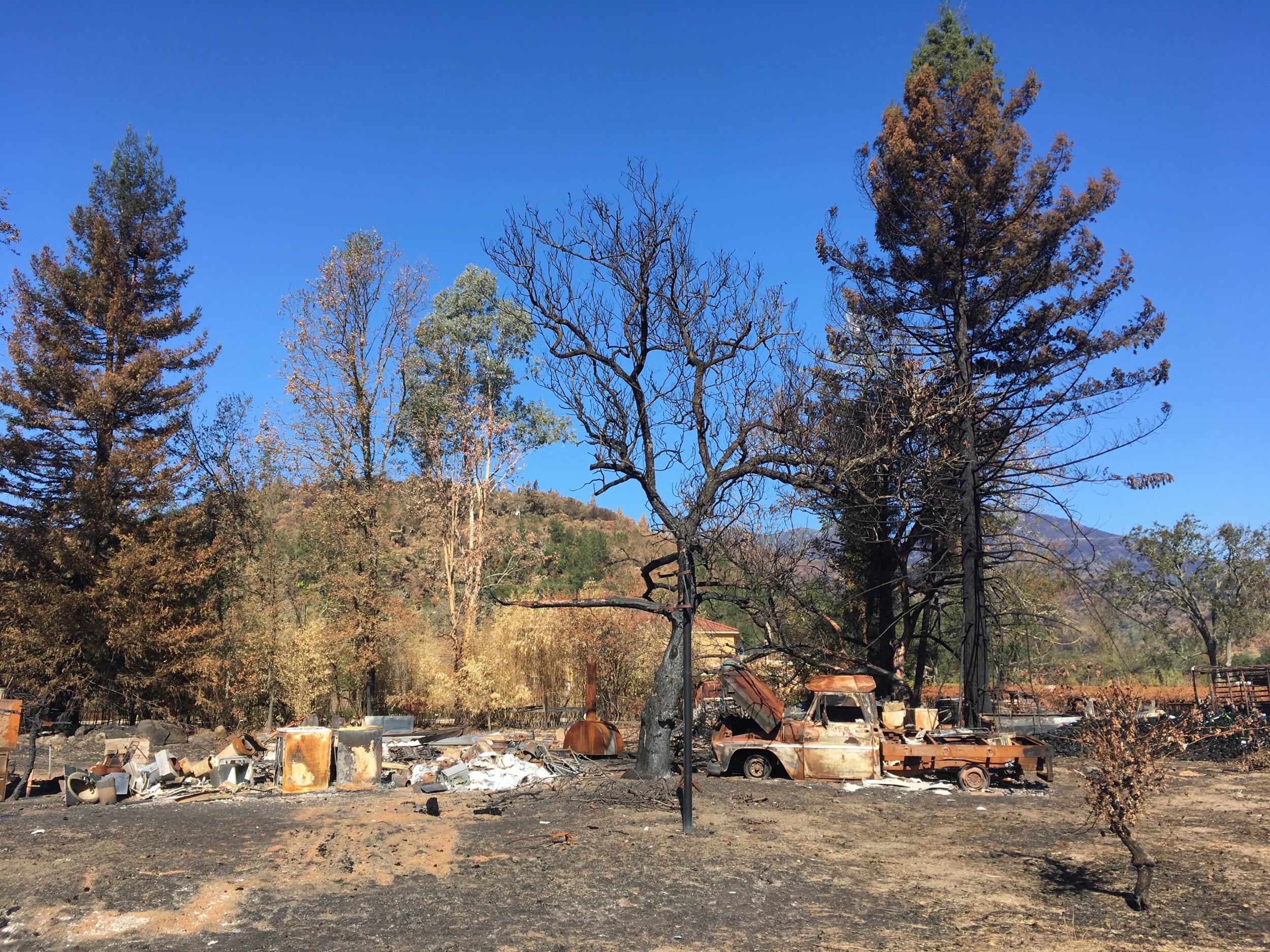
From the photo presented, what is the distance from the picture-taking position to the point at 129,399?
22688 millimetres

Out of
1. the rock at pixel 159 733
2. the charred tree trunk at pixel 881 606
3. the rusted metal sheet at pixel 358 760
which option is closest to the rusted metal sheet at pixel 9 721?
the rusted metal sheet at pixel 358 760

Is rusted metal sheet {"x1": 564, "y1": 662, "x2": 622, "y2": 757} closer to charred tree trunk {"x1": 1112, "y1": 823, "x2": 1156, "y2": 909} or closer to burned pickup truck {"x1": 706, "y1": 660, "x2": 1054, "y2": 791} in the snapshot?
burned pickup truck {"x1": 706, "y1": 660, "x2": 1054, "y2": 791}

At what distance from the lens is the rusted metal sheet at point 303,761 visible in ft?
44.8

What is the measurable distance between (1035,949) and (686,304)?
36.4ft

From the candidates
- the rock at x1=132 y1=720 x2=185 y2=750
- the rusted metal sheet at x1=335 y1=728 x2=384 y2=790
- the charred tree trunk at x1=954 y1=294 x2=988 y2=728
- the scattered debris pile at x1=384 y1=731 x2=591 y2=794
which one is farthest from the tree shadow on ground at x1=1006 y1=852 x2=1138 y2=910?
the rock at x1=132 y1=720 x2=185 y2=750

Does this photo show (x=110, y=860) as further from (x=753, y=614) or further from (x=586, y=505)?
(x=586, y=505)

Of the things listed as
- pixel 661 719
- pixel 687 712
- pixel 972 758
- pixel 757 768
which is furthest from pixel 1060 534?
pixel 687 712

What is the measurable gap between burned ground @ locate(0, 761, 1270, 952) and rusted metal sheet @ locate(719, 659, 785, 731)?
2207mm

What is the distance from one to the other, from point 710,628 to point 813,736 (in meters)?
16.2

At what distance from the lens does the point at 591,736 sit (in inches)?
669

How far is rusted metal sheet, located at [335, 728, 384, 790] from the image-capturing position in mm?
13992

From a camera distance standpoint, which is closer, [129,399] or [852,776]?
[852,776]

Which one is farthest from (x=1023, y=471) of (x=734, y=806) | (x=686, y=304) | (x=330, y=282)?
(x=330, y=282)

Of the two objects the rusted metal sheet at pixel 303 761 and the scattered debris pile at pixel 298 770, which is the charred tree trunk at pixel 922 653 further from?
the rusted metal sheet at pixel 303 761
